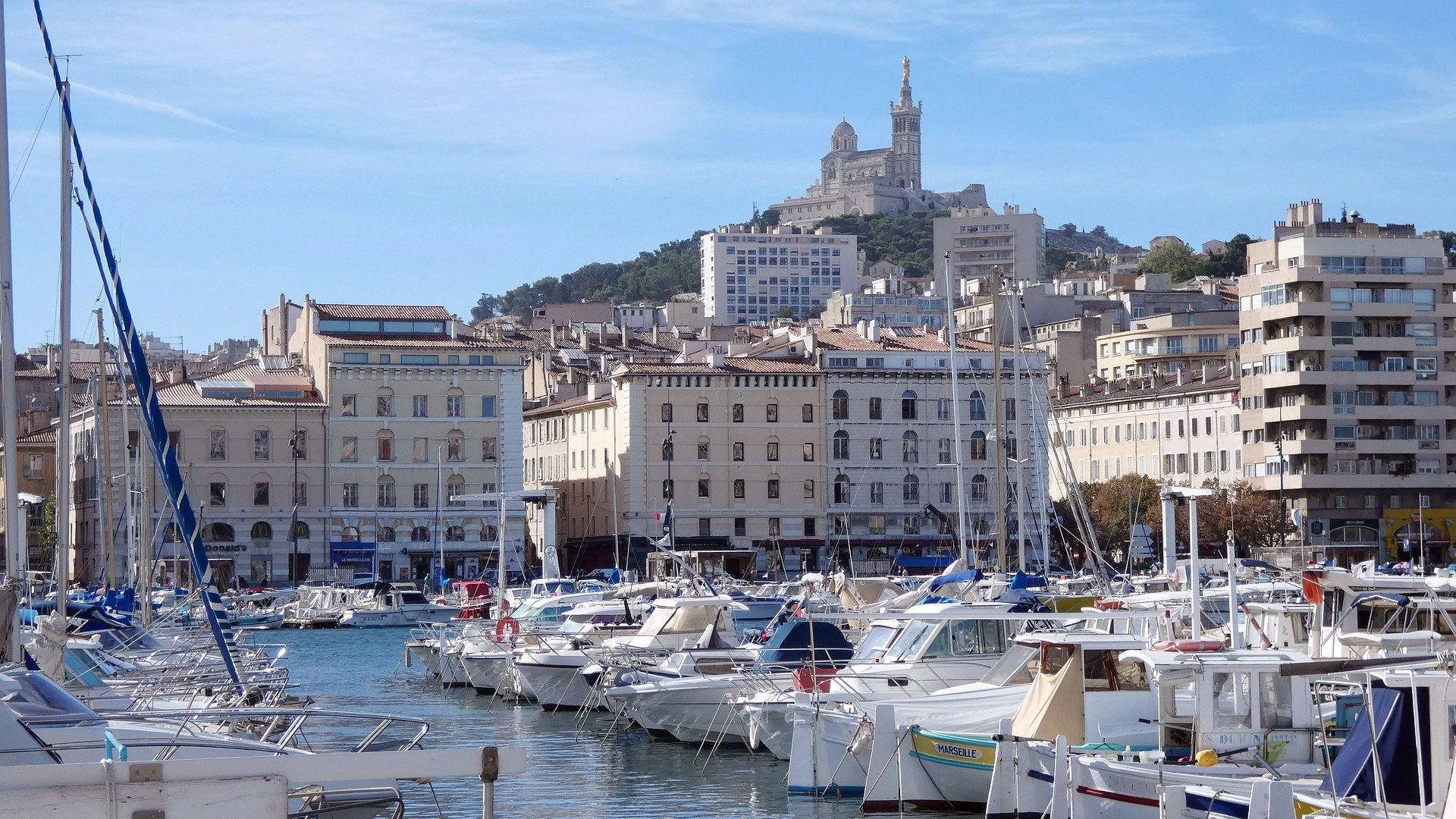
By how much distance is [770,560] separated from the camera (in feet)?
310

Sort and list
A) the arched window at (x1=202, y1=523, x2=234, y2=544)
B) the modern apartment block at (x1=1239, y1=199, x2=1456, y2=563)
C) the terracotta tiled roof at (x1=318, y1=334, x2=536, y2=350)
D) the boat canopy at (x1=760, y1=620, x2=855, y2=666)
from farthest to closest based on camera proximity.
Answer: the terracotta tiled roof at (x1=318, y1=334, x2=536, y2=350) < the arched window at (x1=202, y1=523, x2=234, y2=544) < the modern apartment block at (x1=1239, y1=199, x2=1456, y2=563) < the boat canopy at (x1=760, y1=620, x2=855, y2=666)

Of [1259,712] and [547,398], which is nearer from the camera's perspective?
[1259,712]

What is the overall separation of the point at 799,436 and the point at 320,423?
21.4 m

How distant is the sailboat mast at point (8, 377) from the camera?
17609mm

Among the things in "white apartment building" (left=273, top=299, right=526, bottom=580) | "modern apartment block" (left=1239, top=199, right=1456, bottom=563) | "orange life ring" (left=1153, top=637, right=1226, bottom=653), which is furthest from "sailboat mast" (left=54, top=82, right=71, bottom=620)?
"modern apartment block" (left=1239, top=199, right=1456, bottom=563)

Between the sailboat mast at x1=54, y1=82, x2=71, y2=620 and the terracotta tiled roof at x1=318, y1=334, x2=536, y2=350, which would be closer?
the sailboat mast at x1=54, y1=82, x2=71, y2=620

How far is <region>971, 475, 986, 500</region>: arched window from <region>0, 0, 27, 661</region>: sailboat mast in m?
74.7

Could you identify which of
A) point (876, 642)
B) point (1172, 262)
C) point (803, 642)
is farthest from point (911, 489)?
point (1172, 262)

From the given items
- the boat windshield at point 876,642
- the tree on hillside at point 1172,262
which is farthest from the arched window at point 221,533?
the tree on hillside at point 1172,262

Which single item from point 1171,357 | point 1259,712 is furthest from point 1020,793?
point 1171,357

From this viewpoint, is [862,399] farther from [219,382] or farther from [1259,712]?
[1259,712]

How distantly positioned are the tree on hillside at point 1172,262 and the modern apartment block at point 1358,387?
3174 inches

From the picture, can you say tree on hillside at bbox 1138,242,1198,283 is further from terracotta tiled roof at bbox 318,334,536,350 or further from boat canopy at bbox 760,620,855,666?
boat canopy at bbox 760,620,855,666

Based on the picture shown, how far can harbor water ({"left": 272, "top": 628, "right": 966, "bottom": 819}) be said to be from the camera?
976 inches
